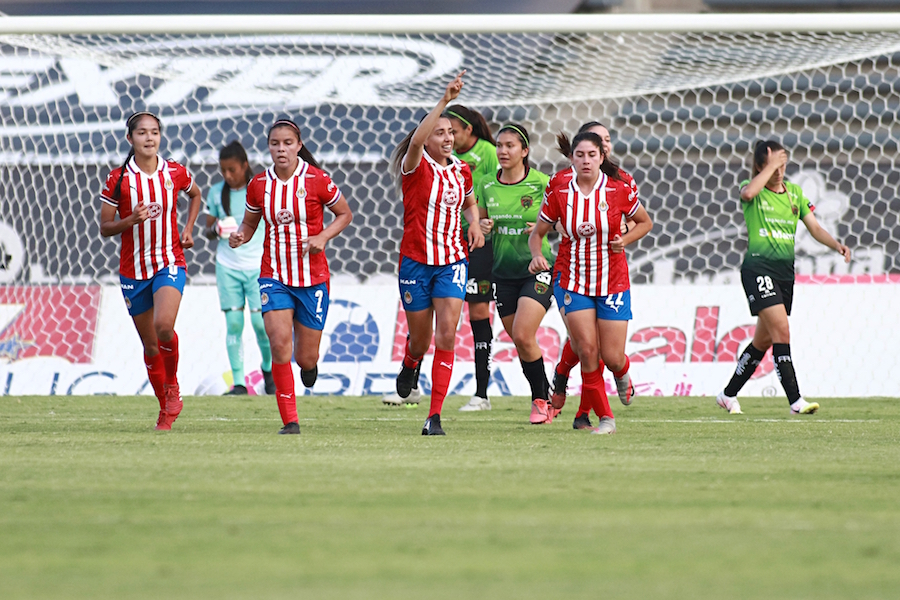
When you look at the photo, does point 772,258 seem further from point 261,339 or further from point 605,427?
point 261,339

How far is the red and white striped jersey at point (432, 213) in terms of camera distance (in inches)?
235

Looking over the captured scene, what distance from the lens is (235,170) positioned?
927 centimetres

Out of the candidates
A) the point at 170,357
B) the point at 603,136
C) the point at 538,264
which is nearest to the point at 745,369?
the point at 603,136

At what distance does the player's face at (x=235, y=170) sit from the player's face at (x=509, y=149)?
2887mm

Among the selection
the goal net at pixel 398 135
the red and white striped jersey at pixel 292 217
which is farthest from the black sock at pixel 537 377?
the goal net at pixel 398 135

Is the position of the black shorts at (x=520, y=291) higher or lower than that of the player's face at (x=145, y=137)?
lower

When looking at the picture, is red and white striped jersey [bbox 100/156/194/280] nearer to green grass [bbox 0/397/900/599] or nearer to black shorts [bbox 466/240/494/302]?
green grass [bbox 0/397/900/599]

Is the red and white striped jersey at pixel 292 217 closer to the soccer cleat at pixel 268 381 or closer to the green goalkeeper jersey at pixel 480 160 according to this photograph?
the green goalkeeper jersey at pixel 480 160

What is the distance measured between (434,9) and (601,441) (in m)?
11.9

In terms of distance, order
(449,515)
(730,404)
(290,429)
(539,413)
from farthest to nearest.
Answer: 1. (730,404)
2. (539,413)
3. (290,429)
4. (449,515)

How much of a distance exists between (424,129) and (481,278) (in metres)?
2.52

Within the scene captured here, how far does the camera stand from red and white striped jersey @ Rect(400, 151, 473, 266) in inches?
235

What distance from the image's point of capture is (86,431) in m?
6.07

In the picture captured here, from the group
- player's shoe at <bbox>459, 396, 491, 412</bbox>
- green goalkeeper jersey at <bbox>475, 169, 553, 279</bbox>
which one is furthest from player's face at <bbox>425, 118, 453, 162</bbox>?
player's shoe at <bbox>459, 396, 491, 412</bbox>
